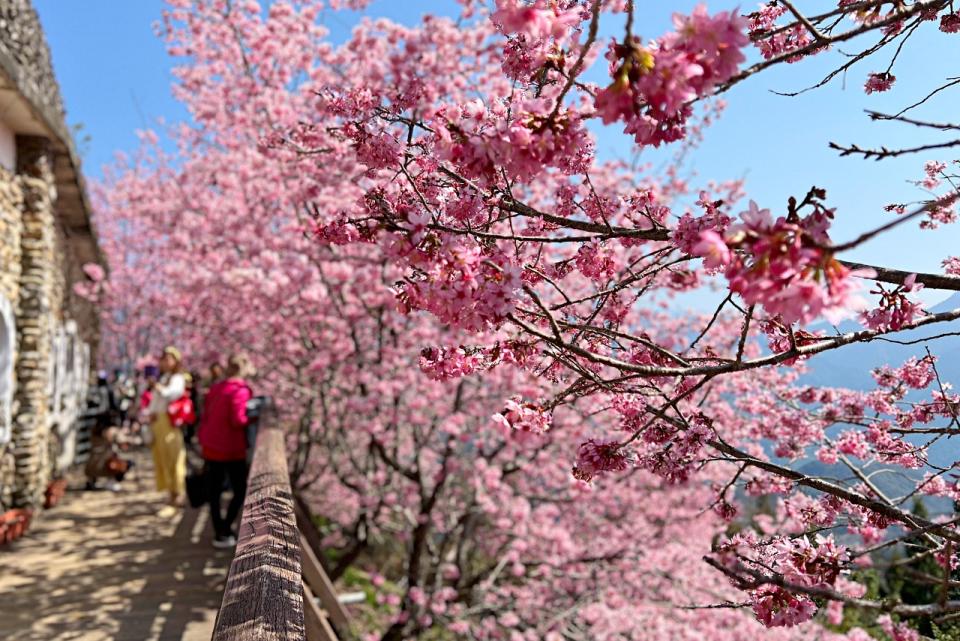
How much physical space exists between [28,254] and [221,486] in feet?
12.3

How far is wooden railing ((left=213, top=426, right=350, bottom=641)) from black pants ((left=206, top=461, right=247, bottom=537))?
214 cm

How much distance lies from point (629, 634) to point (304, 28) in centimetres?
912

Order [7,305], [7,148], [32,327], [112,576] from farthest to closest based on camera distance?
[32,327] → [7,148] → [7,305] → [112,576]

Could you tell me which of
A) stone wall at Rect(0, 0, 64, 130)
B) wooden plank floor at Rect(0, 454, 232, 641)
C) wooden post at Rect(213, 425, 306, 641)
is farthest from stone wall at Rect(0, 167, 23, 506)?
wooden post at Rect(213, 425, 306, 641)

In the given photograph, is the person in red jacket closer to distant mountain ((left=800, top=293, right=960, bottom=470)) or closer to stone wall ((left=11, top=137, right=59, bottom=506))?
stone wall ((left=11, top=137, right=59, bottom=506))

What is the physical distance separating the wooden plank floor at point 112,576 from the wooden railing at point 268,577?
62.9 inches

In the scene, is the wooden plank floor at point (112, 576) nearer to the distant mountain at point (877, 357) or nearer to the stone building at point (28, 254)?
the stone building at point (28, 254)

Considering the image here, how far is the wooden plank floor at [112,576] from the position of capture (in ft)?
14.8

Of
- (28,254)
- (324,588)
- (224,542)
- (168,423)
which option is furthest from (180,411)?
(324,588)

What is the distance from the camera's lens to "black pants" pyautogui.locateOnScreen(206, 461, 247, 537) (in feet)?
19.2

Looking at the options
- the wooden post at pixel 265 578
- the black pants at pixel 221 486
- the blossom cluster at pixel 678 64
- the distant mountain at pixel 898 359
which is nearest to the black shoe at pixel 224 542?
the black pants at pixel 221 486

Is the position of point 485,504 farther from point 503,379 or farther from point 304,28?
point 304,28

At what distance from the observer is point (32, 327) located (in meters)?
7.16

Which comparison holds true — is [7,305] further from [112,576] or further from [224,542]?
[224,542]
